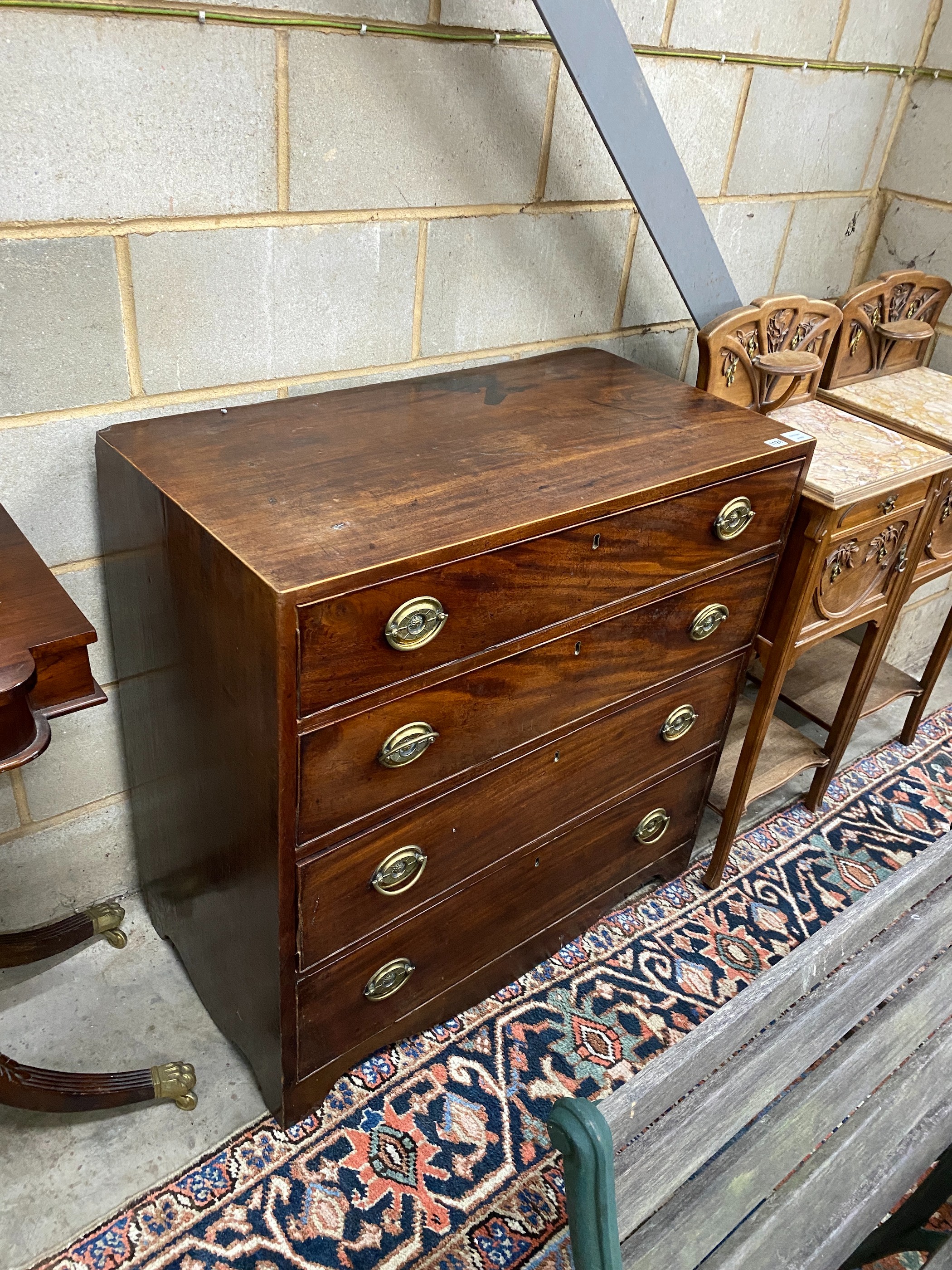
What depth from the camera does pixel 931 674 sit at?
266 cm

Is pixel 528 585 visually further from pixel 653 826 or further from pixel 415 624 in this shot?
pixel 653 826

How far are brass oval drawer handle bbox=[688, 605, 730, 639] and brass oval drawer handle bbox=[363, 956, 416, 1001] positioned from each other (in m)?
0.77

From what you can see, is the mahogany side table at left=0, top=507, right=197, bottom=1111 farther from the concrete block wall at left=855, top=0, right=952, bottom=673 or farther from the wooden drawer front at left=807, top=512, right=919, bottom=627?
the concrete block wall at left=855, top=0, right=952, bottom=673

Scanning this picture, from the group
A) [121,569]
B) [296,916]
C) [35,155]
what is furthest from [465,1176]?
[35,155]

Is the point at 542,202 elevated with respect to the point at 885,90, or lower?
lower

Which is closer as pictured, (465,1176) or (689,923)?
(465,1176)

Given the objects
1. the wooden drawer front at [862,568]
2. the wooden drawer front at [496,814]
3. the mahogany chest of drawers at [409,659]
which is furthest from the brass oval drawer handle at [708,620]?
the wooden drawer front at [862,568]

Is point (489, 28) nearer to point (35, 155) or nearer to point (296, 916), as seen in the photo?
point (35, 155)

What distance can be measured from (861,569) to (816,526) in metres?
0.29

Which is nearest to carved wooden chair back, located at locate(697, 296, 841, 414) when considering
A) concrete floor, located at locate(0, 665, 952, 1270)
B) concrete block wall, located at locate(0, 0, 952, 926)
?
concrete block wall, located at locate(0, 0, 952, 926)

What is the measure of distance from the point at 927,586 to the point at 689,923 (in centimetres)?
150

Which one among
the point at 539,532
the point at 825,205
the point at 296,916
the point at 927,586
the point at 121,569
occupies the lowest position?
the point at 927,586

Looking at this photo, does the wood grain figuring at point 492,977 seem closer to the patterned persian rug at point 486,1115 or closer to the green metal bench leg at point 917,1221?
the patterned persian rug at point 486,1115

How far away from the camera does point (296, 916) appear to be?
1375 millimetres
